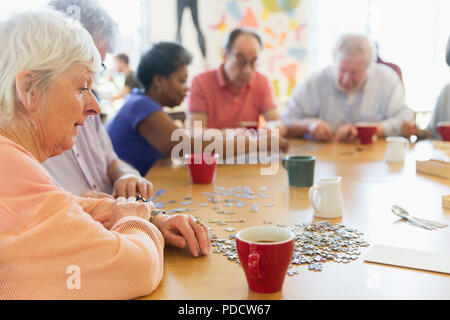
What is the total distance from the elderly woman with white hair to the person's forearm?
780 millimetres

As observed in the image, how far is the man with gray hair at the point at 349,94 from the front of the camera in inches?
124

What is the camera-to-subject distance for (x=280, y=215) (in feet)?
4.73

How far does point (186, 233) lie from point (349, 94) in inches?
99.9

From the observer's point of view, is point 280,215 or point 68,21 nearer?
point 68,21

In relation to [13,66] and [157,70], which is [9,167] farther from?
[157,70]

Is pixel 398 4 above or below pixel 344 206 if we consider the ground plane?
above

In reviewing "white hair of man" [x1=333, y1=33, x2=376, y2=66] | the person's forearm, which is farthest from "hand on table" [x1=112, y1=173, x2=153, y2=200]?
"white hair of man" [x1=333, y1=33, x2=376, y2=66]

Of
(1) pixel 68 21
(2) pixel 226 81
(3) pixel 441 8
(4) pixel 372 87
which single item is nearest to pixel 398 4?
(3) pixel 441 8

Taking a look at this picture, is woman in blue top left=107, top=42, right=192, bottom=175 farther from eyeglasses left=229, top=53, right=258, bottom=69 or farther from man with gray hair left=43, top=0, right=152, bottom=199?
eyeglasses left=229, top=53, right=258, bottom=69

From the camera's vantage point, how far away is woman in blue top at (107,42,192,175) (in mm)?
2489

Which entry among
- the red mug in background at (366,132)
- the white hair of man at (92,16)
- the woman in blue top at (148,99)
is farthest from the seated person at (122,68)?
the white hair of man at (92,16)

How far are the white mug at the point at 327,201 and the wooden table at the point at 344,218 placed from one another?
3 cm

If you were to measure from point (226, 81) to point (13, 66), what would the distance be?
257cm

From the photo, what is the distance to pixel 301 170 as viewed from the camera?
179cm
